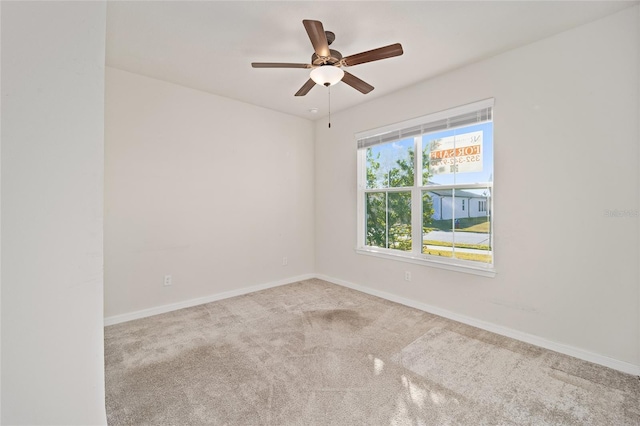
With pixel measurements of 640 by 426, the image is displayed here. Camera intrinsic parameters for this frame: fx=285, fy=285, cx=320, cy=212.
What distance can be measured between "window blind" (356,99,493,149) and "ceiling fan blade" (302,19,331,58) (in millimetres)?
1714

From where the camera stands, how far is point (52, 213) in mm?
628

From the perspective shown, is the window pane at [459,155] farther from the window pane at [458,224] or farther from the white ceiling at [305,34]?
the white ceiling at [305,34]

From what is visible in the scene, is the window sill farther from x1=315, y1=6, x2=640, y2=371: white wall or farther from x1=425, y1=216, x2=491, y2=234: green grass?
x1=425, y1=216, x2=491, y2=234: green grass

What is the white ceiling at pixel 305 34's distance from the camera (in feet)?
6.93

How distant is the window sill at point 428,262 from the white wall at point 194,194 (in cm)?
133

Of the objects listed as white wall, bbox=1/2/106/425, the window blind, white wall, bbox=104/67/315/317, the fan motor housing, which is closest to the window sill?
white wall, bbox=104/67/315/317

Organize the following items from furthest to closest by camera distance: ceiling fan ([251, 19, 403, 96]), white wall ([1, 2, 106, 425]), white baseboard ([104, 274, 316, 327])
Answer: white baseboard ([104, 274, 316, 327]), ceiling fan ([251, 19, 403, 96]), white wall ([1, 2, 106, 425])

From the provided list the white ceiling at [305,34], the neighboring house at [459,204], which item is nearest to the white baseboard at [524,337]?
the neighboring house at [459,204]

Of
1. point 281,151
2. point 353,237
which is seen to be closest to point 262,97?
point 281,151

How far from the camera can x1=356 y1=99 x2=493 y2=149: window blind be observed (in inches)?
115

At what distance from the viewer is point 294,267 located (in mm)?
4668

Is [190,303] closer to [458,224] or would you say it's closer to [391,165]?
[391,165]

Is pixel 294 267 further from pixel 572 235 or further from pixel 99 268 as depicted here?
pixel 99 268

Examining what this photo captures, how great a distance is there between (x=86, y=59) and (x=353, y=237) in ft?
12.5
